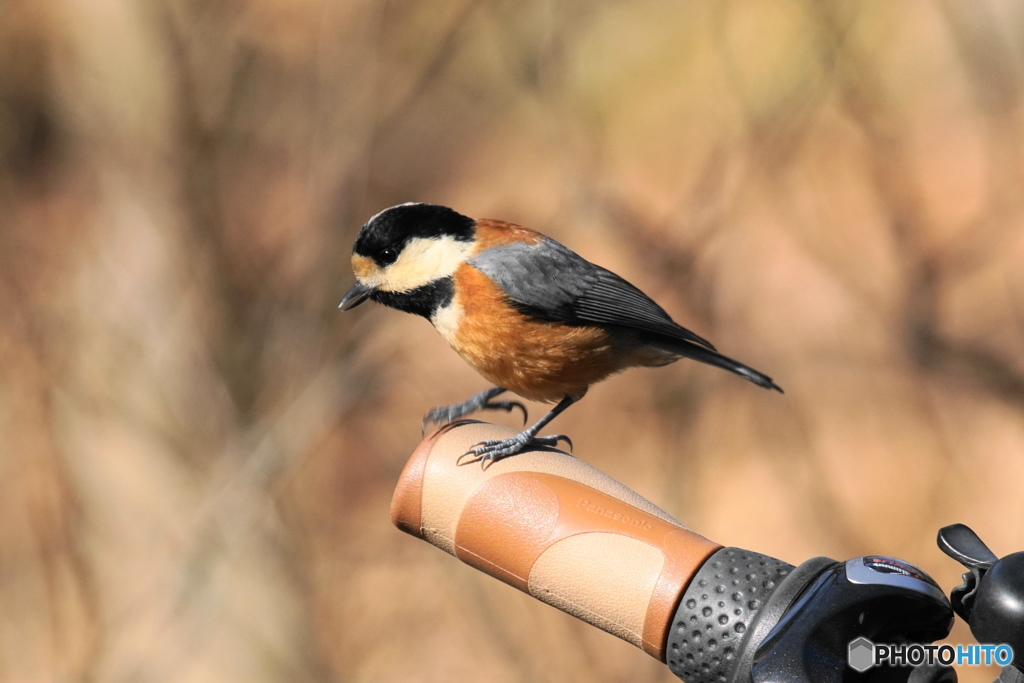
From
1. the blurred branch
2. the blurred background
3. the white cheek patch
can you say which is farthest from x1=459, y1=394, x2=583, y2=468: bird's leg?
the blurred branch

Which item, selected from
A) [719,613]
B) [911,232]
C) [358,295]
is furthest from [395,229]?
[911,232]

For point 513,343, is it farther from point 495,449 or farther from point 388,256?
point 495,449

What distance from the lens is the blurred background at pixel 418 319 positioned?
160 inches

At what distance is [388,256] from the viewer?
2.23 metres

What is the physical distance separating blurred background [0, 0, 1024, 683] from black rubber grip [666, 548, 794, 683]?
300cm

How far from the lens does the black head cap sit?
220 centimetres

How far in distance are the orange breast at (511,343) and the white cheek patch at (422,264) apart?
0.14 ft

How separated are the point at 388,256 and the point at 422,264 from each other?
0.32ft

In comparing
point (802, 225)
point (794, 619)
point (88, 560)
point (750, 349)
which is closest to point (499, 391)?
point (794, 619)

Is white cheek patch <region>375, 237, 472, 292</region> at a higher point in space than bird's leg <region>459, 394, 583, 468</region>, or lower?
higher

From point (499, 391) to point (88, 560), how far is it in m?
2.84

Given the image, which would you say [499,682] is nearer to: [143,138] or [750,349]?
[750,349]

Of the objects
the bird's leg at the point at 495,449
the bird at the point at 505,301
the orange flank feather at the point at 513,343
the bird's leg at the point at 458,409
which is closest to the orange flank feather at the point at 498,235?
the bird at the point at 505,301

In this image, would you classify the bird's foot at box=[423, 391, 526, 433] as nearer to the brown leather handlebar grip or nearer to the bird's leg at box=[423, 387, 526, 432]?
the bird's leg at box=[423, 387, 526, 432]
